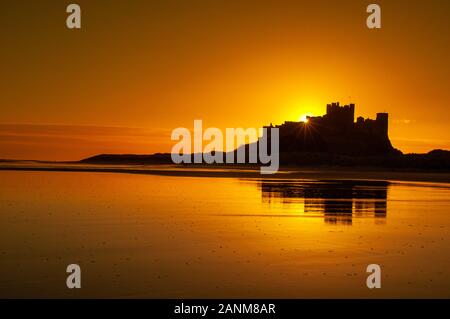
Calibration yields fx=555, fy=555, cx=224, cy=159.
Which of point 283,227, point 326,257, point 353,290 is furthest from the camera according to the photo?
point 283,227

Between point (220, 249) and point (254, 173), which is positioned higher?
point (254, 173)

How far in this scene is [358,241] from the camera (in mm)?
19891

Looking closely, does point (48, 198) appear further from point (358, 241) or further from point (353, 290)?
point (353, 290)

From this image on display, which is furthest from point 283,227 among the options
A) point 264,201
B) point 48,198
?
point 48,198

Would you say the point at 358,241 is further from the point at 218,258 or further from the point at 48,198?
the point at 48,198

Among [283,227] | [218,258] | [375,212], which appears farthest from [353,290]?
[375,212]

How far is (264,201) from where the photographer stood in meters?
34.6

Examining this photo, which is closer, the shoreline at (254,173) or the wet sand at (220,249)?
the wet sand at (220,249)

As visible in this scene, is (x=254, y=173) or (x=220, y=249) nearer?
(x=220, y=249)

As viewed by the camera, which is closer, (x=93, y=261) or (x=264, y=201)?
(x=93, y=261)

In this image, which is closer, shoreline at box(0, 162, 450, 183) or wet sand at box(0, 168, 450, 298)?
wet sand at box(0, 168, 450, 298)
